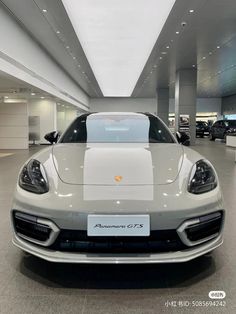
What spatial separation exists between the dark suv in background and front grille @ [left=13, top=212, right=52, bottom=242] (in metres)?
19.6

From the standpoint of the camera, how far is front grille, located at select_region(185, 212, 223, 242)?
6.07 feet

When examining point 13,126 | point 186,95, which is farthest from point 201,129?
point 13,126

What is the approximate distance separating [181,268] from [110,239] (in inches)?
27.2

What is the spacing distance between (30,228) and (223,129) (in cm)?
2047

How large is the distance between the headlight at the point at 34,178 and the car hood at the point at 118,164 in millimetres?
108

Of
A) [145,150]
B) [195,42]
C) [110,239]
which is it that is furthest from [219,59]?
[110,239]

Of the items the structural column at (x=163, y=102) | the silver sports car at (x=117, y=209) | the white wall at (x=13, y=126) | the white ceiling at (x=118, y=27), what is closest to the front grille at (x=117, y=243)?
the silver sports car at (x=117, y=209)

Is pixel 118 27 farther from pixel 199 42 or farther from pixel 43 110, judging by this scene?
pixel 43 110

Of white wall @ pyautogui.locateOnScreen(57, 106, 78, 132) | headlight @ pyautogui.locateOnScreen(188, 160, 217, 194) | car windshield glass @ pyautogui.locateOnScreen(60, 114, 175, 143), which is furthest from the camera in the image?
white wall @ pyautogui.locateOnScreen(57, 106, 78, 132)

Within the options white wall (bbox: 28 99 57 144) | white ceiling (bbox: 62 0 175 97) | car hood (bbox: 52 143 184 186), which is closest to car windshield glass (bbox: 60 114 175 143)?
car hood (bbox: 52 143 184 186)

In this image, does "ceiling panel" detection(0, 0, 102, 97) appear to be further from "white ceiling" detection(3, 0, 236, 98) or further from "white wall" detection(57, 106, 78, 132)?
"white wall" detection(57, 106, 78, 132)

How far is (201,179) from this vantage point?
2049mm

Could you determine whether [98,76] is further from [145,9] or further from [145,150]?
[145,150]

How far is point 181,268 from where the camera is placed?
218 centimetres
